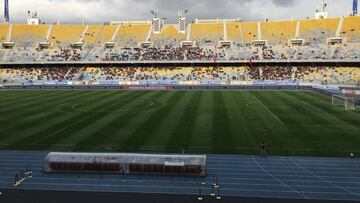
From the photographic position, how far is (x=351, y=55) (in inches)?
2906

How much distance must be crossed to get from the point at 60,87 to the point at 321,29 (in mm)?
59048

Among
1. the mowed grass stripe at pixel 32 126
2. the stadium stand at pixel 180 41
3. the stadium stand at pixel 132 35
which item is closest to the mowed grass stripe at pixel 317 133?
the mowed grass stripe at pixel 32 126

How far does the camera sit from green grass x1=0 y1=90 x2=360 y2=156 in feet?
81.5

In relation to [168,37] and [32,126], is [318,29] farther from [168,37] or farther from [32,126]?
[32,126]

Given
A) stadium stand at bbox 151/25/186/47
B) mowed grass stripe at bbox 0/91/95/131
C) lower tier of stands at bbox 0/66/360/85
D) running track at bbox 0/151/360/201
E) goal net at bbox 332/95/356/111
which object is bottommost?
running track at bbox 0/151/360/201

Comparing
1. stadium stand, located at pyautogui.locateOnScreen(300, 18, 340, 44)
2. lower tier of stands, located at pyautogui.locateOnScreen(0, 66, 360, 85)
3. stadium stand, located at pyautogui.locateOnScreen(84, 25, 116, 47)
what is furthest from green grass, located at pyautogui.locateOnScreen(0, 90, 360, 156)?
stadium stand, located at pyautogui.locateOnScreen(84, 25, 116, 47)

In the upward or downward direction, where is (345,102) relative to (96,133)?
upward

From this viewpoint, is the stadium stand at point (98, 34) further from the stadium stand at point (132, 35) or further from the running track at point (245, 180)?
the running track at point (245, 180)

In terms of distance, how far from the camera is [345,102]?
1698 inches

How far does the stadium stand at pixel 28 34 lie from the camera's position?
9074 cm

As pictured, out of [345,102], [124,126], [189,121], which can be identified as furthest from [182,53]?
[124,126]

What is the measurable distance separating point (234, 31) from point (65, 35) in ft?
140

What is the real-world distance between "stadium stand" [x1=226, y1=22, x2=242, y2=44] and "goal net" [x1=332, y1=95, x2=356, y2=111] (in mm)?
41763

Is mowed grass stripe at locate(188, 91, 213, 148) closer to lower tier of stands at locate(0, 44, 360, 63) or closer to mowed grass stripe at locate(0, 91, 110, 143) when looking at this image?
mowed grass stripe at locate(0, 91, 110, 143)
